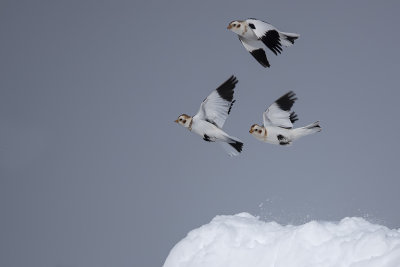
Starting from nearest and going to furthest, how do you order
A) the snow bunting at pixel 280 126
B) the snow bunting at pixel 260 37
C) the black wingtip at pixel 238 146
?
1. the black wingtip at pixel 238 146
2. the snow bunting at pixel 260 37
3. the snow bunting at pixel 280 126

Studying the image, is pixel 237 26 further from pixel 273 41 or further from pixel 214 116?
pixel 214 116

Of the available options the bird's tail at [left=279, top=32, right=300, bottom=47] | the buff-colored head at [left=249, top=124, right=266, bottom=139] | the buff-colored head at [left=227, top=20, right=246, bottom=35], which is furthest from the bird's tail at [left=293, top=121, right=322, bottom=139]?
the buff-colored head at [left=227, top=20, right=246, bottom=35]

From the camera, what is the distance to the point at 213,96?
10.9m

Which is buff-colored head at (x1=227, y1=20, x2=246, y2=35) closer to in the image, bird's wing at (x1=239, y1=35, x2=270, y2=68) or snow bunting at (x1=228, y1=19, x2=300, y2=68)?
snow bunting at (x1=228, y1=19, x2=300, y2=68)

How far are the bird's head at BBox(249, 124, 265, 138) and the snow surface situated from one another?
1719 cm

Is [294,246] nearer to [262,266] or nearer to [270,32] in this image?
[262,266]

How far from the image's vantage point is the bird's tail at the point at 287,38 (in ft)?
34.4

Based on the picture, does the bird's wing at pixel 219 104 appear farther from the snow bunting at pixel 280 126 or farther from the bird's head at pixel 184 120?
the snow bunting at pixel 280 126

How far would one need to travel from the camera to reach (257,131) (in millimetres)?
10633

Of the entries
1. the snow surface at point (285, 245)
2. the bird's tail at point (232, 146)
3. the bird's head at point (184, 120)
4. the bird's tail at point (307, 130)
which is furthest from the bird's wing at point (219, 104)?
the snow surface at point (285, 245)

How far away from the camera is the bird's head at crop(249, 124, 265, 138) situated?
1055cm

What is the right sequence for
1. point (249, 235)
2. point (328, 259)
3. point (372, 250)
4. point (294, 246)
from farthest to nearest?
→ point (249, 235) < point (294, 246) < point (328, 259) < point (372, 250)

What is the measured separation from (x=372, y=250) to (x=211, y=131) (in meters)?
19.2

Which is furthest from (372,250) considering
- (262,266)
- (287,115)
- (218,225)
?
(287,115)
